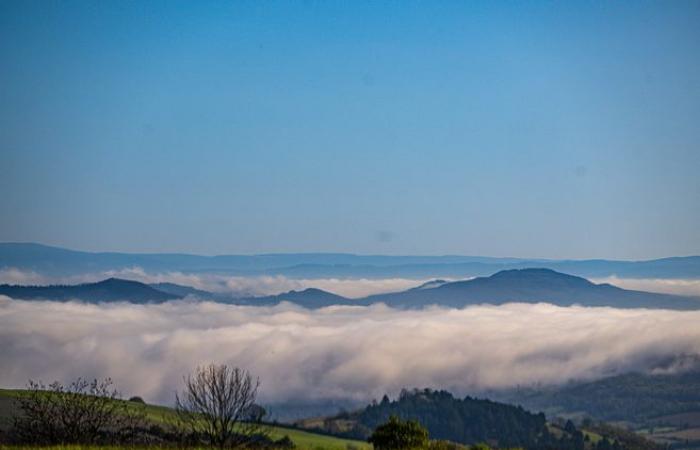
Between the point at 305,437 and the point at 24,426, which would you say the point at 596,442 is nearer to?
the point at 305,437

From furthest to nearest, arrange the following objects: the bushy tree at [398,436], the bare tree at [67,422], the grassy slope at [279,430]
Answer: the grassy slope at [279,430]
the bare tree at [67,422]
the bushy tree at [398,436]

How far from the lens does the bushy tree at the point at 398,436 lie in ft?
141

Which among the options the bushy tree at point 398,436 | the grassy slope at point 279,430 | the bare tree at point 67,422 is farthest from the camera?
the grassy slope at point 279,430

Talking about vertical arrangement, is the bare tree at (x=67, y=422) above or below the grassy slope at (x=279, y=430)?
above

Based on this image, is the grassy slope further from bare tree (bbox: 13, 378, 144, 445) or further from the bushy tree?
the bushy tree

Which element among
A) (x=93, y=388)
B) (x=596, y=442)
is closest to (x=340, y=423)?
(x=596, y=442)

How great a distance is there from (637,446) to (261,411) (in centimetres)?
15271

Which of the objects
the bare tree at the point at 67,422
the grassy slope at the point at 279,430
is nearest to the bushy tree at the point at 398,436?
the bare tree at the point at 67,422

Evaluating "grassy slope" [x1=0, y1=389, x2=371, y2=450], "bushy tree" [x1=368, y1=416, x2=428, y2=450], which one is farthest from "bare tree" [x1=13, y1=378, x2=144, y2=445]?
"grassy slope" [x1=0, y1=389, x2=371, y2=450]

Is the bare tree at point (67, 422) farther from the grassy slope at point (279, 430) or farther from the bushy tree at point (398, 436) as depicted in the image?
the grassy slope at point (279, 430)

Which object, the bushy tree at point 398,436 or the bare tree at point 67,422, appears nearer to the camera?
the bushy tree at point 398,436

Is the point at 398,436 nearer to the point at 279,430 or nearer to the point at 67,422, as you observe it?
the point at 67,422

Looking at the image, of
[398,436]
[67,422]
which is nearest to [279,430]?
[67,422]

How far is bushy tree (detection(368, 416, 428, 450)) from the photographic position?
141 ft
